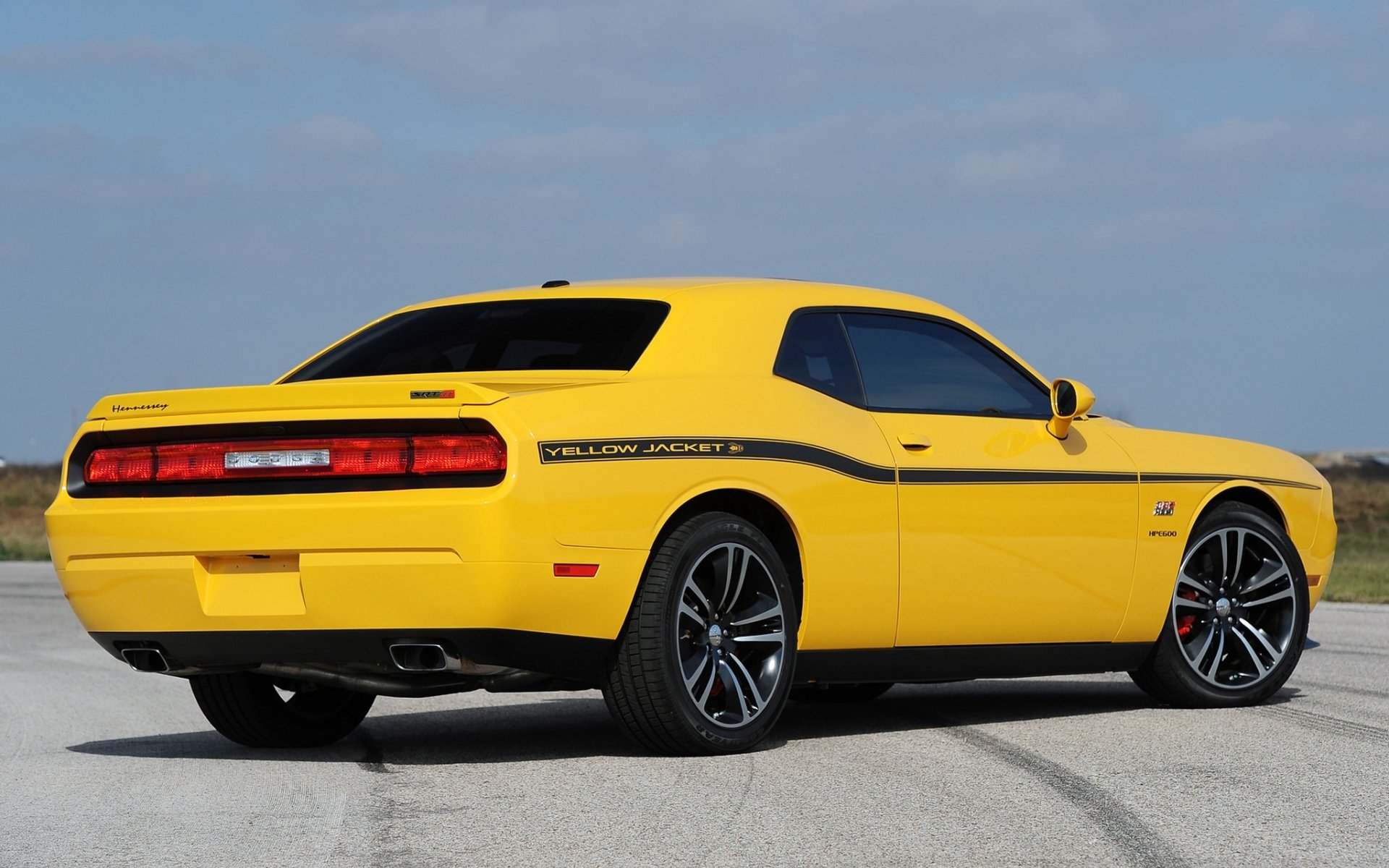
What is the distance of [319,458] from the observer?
5.82 m

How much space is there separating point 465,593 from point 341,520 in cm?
43

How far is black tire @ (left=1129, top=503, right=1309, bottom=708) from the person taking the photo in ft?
25.9

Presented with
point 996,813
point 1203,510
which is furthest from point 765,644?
point 1203,510

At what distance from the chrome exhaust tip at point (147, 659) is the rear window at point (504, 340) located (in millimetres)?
1238

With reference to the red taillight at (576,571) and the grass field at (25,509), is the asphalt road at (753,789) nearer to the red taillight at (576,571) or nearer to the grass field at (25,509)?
the red taillight at (576,571)

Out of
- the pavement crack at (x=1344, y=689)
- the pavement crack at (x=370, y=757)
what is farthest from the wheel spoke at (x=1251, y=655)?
the pavement crack at (x=370, y=757)

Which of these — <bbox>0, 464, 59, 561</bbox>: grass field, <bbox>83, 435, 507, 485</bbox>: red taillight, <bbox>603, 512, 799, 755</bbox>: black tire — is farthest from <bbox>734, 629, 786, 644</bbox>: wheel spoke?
<bbox>0, 464, 59, 561</bbox>: grass field

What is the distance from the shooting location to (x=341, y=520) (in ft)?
18.7

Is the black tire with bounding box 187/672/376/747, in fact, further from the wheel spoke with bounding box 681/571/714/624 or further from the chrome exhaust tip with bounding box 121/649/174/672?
the wheel spoke with bounding box 681/571/714/624

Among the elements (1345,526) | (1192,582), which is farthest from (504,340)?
(1345,526)

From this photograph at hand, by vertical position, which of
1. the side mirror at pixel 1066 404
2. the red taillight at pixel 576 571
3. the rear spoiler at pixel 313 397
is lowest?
the red taillight at pixel 576 571

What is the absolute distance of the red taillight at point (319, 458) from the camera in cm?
570

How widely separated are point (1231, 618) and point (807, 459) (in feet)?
8.23

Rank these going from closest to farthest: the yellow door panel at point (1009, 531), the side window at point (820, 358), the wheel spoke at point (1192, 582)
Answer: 1. the side window at point (820, 358)
2. the yellow door panel at point (1009, 531)
3. the wheel spoke at point (1192, 582)
